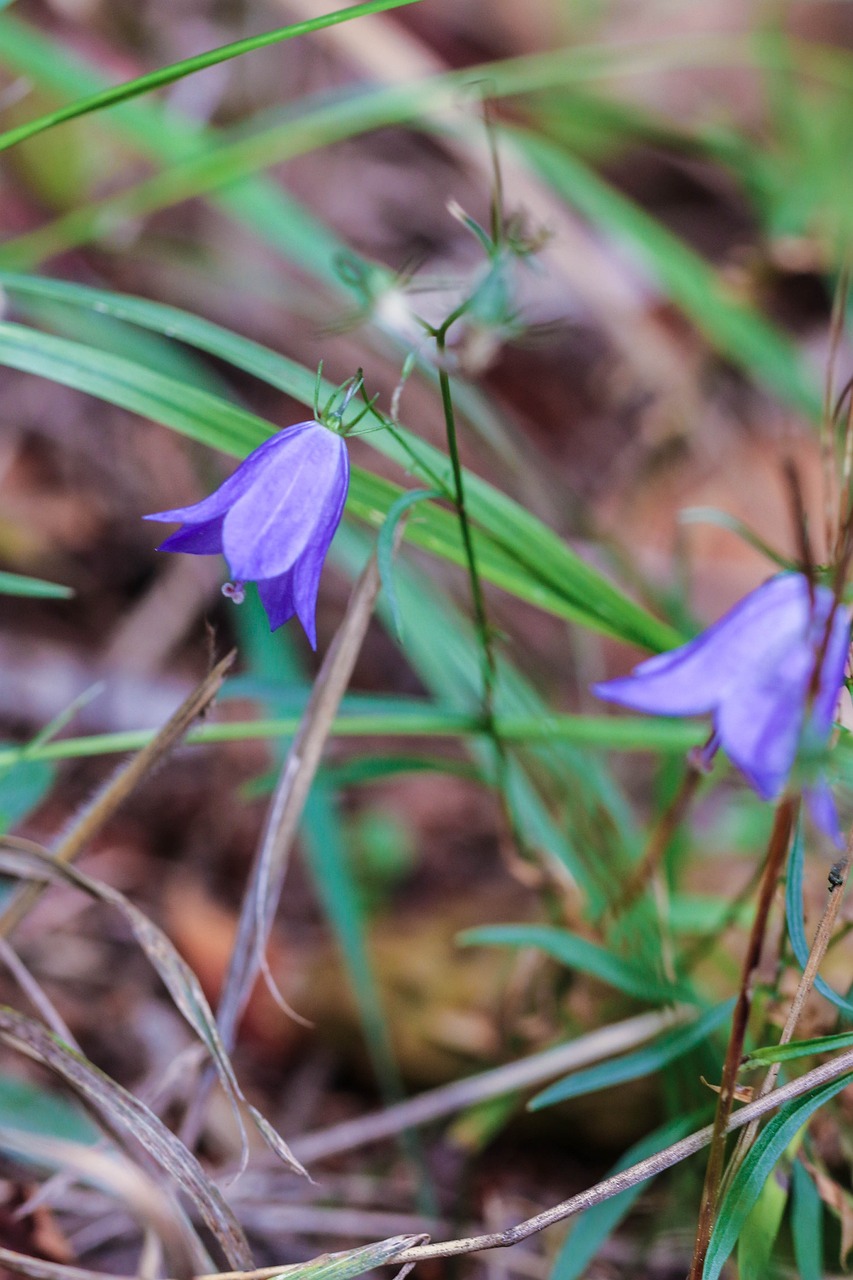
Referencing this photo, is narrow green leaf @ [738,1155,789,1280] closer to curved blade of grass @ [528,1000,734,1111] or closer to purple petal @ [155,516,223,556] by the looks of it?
curved blade of grass @ [528,1000,734,1111]

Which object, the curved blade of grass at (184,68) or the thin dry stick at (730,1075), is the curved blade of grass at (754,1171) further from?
the curved blade of grass at (184,68)

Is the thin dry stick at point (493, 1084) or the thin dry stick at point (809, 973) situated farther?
the thin dry stick at point (493, 1084)

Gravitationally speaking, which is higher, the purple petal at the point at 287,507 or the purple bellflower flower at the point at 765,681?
the purple petal at the point at 287,507

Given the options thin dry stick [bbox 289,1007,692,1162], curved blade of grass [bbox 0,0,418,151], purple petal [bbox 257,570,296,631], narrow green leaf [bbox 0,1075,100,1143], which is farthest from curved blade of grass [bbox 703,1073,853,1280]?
curved blade of grass [bbox 0,0,418,151]

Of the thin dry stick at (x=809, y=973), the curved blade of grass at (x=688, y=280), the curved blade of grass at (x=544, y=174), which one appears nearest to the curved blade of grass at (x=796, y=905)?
the thin dry stick at (x=809, y=973)

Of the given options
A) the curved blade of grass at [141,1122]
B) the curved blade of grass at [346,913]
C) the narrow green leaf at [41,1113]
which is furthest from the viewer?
→ the curved blade of grass at [346,913]

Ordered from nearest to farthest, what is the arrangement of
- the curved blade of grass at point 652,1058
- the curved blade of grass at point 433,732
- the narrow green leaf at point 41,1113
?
1. the curved blade of grass at point 652,1058
2. the curved blade of grass at point 433,732
3. the narrow green leaf at point 41,1113

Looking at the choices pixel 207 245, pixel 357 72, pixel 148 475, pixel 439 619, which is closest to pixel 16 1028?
pixel 439 619

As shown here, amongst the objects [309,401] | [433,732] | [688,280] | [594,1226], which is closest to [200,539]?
[309,401]
